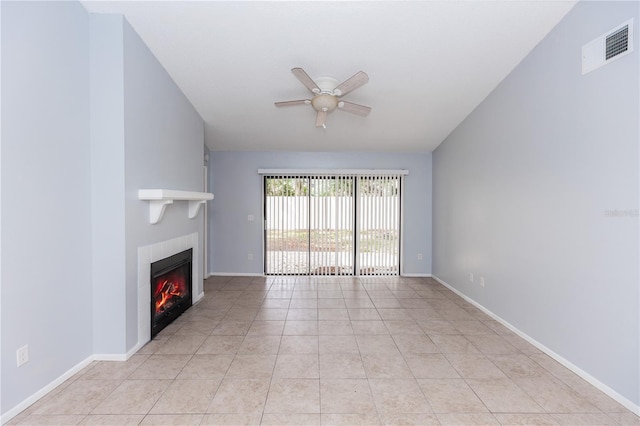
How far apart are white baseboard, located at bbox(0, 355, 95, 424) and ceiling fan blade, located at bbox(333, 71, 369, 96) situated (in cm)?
315

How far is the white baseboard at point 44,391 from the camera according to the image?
1.82 metres

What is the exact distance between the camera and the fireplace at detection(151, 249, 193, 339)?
9.88 feet

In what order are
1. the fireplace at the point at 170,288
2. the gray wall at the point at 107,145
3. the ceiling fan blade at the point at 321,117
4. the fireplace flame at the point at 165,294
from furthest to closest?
the ceiling fan blade at the point at 321,117, the fireplace flame at the point at 165,294, the fireplace at the point at 170,288, the gray wall at the point at 107,145

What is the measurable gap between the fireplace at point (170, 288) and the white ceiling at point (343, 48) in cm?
199

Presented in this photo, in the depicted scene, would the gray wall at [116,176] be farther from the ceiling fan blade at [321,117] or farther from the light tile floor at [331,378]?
the ceiling fan blade at [321,117]

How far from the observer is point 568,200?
8.17 ft

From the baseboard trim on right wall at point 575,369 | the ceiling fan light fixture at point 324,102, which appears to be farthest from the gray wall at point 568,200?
the ceiling fan light fixture at point 324,102

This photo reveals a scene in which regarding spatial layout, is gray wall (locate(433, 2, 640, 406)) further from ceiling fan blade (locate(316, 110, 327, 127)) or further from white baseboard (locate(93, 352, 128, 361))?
white baseboard (locate(93, 352, 128, 361))

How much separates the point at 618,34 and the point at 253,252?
5.22 meters

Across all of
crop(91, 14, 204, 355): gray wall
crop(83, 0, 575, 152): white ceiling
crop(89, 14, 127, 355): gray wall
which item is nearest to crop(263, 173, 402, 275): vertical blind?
crop(83, 0, 575, 152): white ceiling

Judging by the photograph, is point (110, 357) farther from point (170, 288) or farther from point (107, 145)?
point (107, 145)

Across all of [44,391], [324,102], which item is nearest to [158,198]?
[44,391]

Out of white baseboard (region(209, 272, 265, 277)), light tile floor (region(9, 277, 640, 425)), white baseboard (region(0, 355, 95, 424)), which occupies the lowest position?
light tile floor (region(9, 277, 640, 425))

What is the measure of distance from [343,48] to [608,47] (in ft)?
6.52
